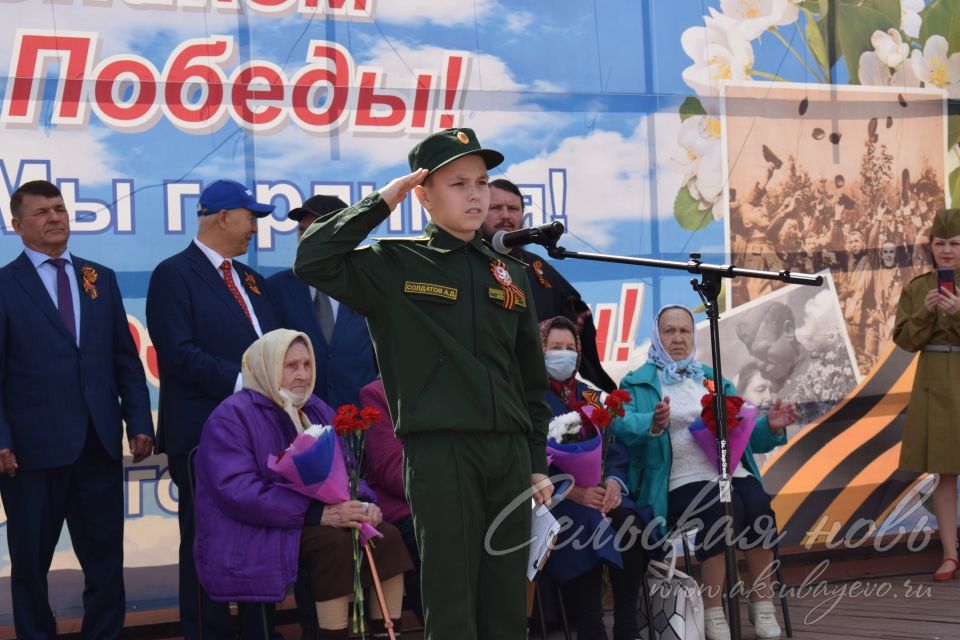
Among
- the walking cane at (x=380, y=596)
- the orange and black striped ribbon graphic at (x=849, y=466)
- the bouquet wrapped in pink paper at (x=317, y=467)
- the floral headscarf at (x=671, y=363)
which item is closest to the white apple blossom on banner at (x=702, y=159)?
the floral headscarf at (x=671, y=363)

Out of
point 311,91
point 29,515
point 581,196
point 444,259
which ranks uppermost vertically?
point 311,91

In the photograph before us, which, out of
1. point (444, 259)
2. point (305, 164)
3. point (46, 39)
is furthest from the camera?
point (305, 164)

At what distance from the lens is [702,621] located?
459cm

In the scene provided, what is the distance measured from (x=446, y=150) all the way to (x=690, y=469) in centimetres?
228

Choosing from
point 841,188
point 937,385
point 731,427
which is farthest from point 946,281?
point 731,427

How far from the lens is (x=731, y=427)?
466cm

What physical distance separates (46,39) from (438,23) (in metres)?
1.51

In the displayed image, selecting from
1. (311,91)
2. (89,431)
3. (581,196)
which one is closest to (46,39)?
(311,91)

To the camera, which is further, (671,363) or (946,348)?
(946,348)

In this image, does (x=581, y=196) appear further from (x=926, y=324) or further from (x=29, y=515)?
(x=29, y=515)

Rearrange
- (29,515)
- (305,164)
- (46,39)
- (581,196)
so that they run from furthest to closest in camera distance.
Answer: (581,196) → (305,164) → (46,39) → (29,515)

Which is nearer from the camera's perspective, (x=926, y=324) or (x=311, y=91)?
(x=311, y=91)

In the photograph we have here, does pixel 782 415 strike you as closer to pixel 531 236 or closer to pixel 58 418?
pixel 531 236

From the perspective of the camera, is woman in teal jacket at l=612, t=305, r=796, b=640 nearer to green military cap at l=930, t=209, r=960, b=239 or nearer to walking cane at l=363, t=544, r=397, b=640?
walking cane at l=363, t=544, r=397, b=640
